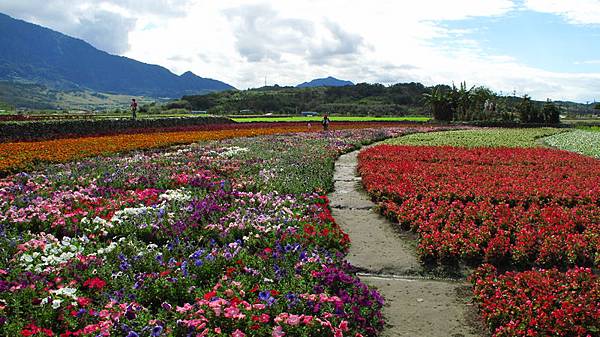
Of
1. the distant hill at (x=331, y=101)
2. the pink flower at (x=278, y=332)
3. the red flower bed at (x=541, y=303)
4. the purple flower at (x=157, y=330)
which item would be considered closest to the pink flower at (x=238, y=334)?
the pink flower at (x=278, y=332)

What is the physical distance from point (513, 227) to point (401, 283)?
3132 mm

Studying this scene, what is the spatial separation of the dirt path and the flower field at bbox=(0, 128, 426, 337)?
1.35 ft

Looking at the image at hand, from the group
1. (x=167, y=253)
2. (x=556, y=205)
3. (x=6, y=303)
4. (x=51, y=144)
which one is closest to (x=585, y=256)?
→ (x=556, y=205)

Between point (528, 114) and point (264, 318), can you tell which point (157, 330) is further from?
point (528, 114)

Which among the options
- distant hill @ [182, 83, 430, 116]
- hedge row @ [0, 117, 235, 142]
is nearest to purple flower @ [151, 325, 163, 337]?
hedge row @ [0, 117, 235, 142]

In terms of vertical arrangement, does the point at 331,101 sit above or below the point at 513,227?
above

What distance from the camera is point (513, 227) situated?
9.20 meters

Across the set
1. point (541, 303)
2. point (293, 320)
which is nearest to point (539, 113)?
point (541, 303)

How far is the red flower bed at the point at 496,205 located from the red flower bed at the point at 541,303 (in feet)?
4.55

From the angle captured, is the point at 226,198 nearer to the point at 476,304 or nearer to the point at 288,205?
the point at 288,205

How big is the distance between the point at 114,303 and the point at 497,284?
4.67 m

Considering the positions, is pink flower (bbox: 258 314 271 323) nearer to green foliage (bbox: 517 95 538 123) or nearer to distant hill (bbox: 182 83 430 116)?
green foliage (bbox: 517 95 538 123)

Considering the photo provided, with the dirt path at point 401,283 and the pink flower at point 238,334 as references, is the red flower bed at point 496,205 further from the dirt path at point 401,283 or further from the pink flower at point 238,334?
the pink flower at point 238,334

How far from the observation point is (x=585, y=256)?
7938 mm
